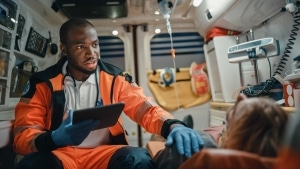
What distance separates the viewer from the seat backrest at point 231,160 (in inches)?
18.9

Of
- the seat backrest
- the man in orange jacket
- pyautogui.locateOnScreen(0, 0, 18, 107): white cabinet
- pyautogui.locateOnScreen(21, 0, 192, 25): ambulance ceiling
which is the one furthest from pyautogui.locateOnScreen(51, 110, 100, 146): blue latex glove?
pyautogui.locateOnScreen(21, 0, 192, 25): ambulance ceiling

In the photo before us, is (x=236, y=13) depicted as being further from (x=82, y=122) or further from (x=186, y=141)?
(x=82, y=122)

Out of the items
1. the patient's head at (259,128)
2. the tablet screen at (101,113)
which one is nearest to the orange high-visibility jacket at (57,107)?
the tablet screen at (101,113)

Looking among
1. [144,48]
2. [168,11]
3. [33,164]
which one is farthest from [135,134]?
[33,164]

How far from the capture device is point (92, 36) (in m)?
1.59

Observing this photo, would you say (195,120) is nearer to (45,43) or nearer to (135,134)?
(135,134)

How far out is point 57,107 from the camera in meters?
1.45

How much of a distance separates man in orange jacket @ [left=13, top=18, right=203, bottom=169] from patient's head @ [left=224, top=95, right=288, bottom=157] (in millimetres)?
418

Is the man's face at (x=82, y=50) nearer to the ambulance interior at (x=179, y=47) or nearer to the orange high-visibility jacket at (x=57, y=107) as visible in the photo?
the orange high-visibility jacket at (x=57, y=107)

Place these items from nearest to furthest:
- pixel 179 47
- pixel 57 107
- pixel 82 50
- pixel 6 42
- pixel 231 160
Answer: pixel 231 160 → pixel 57 107 → pixel 82 50 → pixel 6 42 → pixel 179 47

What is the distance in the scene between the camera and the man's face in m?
1.56

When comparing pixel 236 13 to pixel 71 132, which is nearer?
pixel 71 132

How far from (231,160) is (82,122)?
2.49ft

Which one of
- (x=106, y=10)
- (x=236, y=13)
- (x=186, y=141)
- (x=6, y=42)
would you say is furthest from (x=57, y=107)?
(x=236, y=13)
